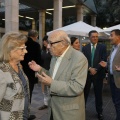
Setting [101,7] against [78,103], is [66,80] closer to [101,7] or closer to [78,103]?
[78,103]

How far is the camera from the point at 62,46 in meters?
2.53

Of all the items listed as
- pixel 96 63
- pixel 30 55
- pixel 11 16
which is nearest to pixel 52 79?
pixel 30 55

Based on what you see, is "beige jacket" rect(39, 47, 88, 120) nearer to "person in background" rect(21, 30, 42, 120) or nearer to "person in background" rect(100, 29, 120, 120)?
"person in background" rect(100, 29, 120, 120)

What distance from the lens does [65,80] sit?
8.13 ft

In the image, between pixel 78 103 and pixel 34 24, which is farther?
pixel 34 24

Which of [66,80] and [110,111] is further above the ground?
[66,80]

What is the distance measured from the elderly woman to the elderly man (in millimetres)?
220

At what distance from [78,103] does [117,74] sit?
168 centimetres

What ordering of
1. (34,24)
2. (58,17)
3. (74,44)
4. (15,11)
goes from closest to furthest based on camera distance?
(74,44) < (15,11) < (58,17) < (34,24)

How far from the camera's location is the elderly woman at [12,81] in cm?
225

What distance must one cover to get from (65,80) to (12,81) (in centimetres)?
57

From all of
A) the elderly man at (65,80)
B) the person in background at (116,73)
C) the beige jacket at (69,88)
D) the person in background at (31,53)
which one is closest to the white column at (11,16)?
the person in background at (31,53)

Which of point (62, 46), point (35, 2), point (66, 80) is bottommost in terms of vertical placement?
point (66, 80)

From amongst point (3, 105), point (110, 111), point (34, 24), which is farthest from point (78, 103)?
point (34, 24)
